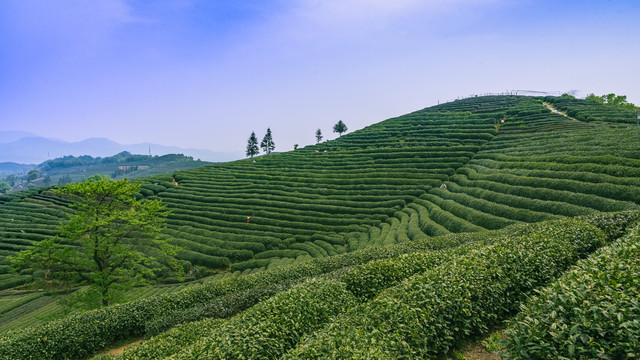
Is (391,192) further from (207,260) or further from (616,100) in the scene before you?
(616,100)

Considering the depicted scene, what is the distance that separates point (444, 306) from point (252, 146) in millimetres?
87614

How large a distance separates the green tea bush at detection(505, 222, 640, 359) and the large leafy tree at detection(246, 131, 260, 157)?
87.5 m

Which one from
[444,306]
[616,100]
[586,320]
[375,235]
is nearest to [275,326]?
[444,306]

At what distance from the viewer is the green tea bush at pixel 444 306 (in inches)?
207

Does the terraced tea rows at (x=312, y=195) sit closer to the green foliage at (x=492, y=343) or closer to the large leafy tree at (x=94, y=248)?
the large leafy tree at (x=94, y=248)

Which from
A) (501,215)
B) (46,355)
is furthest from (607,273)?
(501,215)

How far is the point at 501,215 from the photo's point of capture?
21625 millimetres

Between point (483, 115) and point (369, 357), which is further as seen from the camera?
point (483, 115)

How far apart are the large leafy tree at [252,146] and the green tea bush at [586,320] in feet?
287

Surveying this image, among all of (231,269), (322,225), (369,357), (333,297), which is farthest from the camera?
(322,225)

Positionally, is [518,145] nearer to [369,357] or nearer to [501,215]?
[501,215]

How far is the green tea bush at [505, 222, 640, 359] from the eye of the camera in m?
3.65

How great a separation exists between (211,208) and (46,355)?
30.3 m

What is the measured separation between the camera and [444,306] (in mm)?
5918
